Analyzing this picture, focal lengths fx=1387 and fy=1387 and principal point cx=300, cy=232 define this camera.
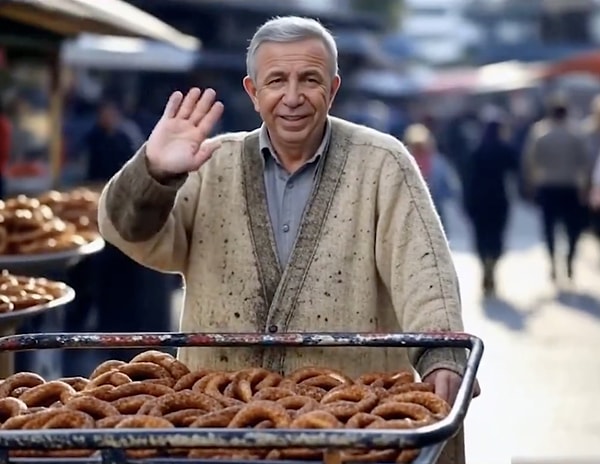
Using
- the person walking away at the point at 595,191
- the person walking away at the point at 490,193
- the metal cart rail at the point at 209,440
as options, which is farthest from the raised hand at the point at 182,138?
the person walking away at the point at 595,191

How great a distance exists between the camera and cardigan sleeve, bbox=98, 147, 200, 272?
387 centimetres

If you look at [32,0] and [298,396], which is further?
[32,0]

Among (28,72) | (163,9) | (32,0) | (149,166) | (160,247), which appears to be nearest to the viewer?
(149,166)

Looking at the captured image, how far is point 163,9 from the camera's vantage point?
28.0m

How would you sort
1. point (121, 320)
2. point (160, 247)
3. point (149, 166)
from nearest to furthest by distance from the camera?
1. point (149, 166)
2. point (160, 247)
3. point (121, 320)

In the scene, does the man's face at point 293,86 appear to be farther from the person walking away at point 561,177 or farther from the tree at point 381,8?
the tree at point 381,8

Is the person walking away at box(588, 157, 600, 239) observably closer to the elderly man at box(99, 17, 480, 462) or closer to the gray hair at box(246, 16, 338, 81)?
the elderly man at box(99, 17, 480, 462)

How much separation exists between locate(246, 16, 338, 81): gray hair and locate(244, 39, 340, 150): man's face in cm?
2

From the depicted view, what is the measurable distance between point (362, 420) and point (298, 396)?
0.85ft

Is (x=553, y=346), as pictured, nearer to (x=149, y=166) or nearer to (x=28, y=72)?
(x=149, y=166)

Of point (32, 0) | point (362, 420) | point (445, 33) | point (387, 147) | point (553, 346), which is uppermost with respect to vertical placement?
point (445, 33)

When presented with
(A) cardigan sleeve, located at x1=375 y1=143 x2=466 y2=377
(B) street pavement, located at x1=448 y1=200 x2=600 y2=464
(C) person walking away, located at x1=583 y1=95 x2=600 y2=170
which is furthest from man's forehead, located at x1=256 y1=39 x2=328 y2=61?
(C) person walking away, located at x1=583 y1=95 x2=600 y2=170

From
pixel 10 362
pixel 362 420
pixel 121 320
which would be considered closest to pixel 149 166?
pixel 362 420

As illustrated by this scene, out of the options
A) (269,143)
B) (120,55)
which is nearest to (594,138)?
(120,55)
